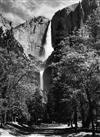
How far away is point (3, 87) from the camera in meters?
36.4

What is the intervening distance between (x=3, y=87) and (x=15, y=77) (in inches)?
101

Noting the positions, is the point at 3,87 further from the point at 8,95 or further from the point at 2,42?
the point at 2,42

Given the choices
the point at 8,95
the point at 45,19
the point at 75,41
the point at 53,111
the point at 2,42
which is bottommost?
the point at 53,111

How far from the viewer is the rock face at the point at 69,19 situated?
147 metres

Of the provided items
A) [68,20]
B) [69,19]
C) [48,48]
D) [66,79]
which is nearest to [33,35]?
[48,48]

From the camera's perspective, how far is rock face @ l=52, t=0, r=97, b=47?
147 meters

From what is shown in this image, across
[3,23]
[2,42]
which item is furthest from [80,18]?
[2,42]

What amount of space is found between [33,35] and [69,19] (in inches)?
1312

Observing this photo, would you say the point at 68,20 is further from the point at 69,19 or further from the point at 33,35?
the point at 33,35

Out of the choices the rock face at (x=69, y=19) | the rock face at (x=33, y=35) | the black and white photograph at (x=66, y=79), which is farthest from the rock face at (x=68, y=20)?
the black and white photograph at (x=66, y=79)

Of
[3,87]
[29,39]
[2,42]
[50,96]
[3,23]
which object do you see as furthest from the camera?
[29,39]

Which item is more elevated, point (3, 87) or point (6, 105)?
point (3, 87)

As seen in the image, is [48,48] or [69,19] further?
[48,48]

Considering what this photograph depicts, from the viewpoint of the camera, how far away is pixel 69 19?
156 meters
